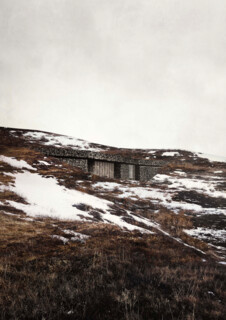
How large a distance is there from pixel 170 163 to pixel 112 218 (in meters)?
14.2

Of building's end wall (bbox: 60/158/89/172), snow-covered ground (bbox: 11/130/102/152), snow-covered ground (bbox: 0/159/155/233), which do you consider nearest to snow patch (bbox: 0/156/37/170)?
snow-covered ground (bbox: 0/159/155/233)

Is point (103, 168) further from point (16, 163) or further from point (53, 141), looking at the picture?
point (16, 163)

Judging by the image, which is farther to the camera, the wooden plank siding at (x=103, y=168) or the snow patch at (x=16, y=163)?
the wooden plank siding at (x=103, y=168)

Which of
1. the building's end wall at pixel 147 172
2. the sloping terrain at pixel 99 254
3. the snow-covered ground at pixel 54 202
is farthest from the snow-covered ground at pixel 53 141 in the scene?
the snow-covered ground at pixel 54 202

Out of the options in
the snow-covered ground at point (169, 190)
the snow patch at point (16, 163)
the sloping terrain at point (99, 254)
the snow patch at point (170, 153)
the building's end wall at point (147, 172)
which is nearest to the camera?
the sloping terrain at point (99, 254)

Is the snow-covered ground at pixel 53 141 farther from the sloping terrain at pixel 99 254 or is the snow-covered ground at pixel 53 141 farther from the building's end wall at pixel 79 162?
the sloping terrain at pixel 99 254

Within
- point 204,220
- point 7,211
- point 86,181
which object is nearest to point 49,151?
point 86,181

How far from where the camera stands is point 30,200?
721 centimetres

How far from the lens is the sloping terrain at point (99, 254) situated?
9.30 feet

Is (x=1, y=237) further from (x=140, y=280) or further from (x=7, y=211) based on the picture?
(x=140, y=280)

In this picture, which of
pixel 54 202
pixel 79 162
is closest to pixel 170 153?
pixel 79 162

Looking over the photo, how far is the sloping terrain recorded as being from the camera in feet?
9.30

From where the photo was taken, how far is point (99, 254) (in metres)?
4.23

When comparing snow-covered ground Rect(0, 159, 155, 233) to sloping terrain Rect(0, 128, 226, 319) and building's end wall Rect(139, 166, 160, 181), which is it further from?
building's end wall Rect(139, 166, 160, 181)
